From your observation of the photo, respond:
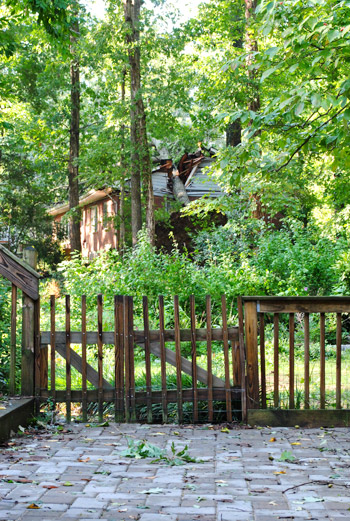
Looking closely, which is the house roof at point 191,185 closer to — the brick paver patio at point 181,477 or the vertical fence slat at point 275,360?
the vertical fence slat at point 275,360

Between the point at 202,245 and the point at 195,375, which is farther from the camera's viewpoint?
the point at 202,245

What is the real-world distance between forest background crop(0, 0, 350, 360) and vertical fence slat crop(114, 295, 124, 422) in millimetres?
1826

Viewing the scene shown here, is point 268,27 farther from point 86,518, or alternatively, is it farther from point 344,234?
point 344,234

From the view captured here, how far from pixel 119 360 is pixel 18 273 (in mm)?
1473

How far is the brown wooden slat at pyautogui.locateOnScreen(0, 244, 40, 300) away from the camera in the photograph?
22.3ft

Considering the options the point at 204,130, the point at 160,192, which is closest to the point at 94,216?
the point at 160,192

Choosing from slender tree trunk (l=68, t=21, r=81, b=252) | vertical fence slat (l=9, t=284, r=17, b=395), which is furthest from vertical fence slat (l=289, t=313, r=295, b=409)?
slender tree trunk (l=68, t=21, r=81, b=252)

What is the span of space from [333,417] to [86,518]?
12.1 feet

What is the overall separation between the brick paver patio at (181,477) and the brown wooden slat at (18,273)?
1600 millimetres

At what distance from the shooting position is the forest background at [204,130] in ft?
20.6

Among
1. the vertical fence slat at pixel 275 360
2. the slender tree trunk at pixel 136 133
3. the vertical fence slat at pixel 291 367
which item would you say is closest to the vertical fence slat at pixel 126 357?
the vertical fence slat at pixel 275 360

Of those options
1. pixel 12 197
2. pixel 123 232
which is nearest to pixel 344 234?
pixel 123 232

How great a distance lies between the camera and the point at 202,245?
20.5 meters

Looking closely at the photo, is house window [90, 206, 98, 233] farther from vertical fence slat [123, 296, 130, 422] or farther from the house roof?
vertical fence slat [123, 296, 130, 422]
